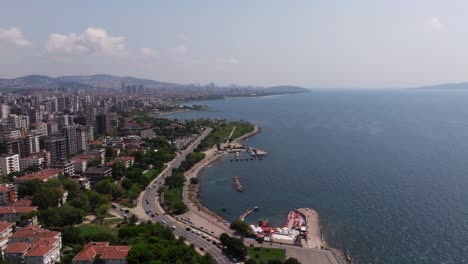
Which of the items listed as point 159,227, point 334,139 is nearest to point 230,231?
point 159,227

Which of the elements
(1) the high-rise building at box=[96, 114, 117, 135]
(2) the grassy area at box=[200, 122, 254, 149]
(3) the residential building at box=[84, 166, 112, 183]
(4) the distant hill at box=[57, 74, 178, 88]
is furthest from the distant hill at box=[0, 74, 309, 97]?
(3) the residential building at box=[84, 166, 112, 183]

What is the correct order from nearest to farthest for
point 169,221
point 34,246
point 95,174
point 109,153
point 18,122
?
point 34,246
point 169,221
point 95,174
point 109,153
point 18,122

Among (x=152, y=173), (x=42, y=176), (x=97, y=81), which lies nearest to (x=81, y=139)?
(x=152, y=173)

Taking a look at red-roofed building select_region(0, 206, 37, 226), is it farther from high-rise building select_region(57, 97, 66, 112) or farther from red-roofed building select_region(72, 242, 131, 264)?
high-rise building select_region(57, 97, 66, 112)

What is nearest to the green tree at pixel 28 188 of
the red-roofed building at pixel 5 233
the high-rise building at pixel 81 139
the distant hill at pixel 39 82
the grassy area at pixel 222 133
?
the red-roofed building at pixel 5 233

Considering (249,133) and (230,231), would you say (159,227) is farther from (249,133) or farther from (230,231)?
(249,133)

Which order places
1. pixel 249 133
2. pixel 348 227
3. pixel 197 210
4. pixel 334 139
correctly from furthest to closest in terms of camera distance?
pixel 249 133
pixel 334 139
pixel 197 210
pixel 348 227

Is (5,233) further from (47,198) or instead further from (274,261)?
(274,261)
